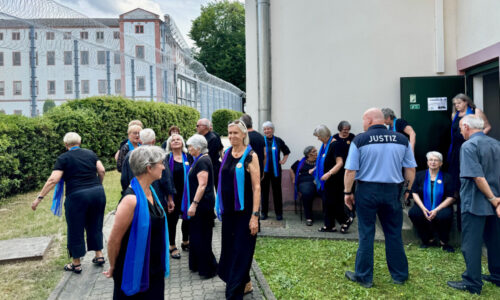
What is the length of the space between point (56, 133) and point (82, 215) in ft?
24.0

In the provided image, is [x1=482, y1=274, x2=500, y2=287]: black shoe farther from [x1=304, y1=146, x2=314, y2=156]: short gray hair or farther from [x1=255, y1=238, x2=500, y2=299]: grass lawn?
[x1=304, y1=146, x2=314, y2=156]: short gray hair

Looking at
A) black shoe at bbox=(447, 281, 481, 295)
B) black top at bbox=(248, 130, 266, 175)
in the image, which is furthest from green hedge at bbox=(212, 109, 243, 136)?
black shoe at bbox=(447, 281, 481, 295)

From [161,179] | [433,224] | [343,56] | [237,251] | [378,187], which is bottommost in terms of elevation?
[433,224]

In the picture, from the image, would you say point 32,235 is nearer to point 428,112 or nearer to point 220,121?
point 428,112

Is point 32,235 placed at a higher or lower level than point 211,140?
lower

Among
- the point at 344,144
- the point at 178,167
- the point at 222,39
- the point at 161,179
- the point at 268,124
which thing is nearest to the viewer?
the point at 161,179

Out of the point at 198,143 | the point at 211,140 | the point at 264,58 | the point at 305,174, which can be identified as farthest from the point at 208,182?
the point at 264,58

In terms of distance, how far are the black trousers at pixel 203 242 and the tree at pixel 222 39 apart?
133ft

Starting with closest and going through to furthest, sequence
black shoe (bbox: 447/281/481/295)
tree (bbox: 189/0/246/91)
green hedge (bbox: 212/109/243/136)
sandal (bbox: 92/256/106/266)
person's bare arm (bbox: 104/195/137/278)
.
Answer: person's bare arm (bbox: 104/195/137/278)
black shoe (bbox: 447/281/481/295)
sandal (bbox: 92/256/106/266)
green hedge (bbox: 212/109/243/136)
tree (bbox: 189/0/246/91)

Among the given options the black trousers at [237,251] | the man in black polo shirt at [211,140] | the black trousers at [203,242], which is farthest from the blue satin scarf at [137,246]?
the man in black polo shirt at [211,140]

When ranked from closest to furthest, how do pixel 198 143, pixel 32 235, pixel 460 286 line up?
pixel 460 286 < pixel 198 143 < pixel 32 235

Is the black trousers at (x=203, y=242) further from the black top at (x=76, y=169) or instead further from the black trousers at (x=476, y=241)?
the black trousers at (x=476, y=241)

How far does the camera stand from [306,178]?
26.2ft

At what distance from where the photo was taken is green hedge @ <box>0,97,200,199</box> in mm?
→ 9586
